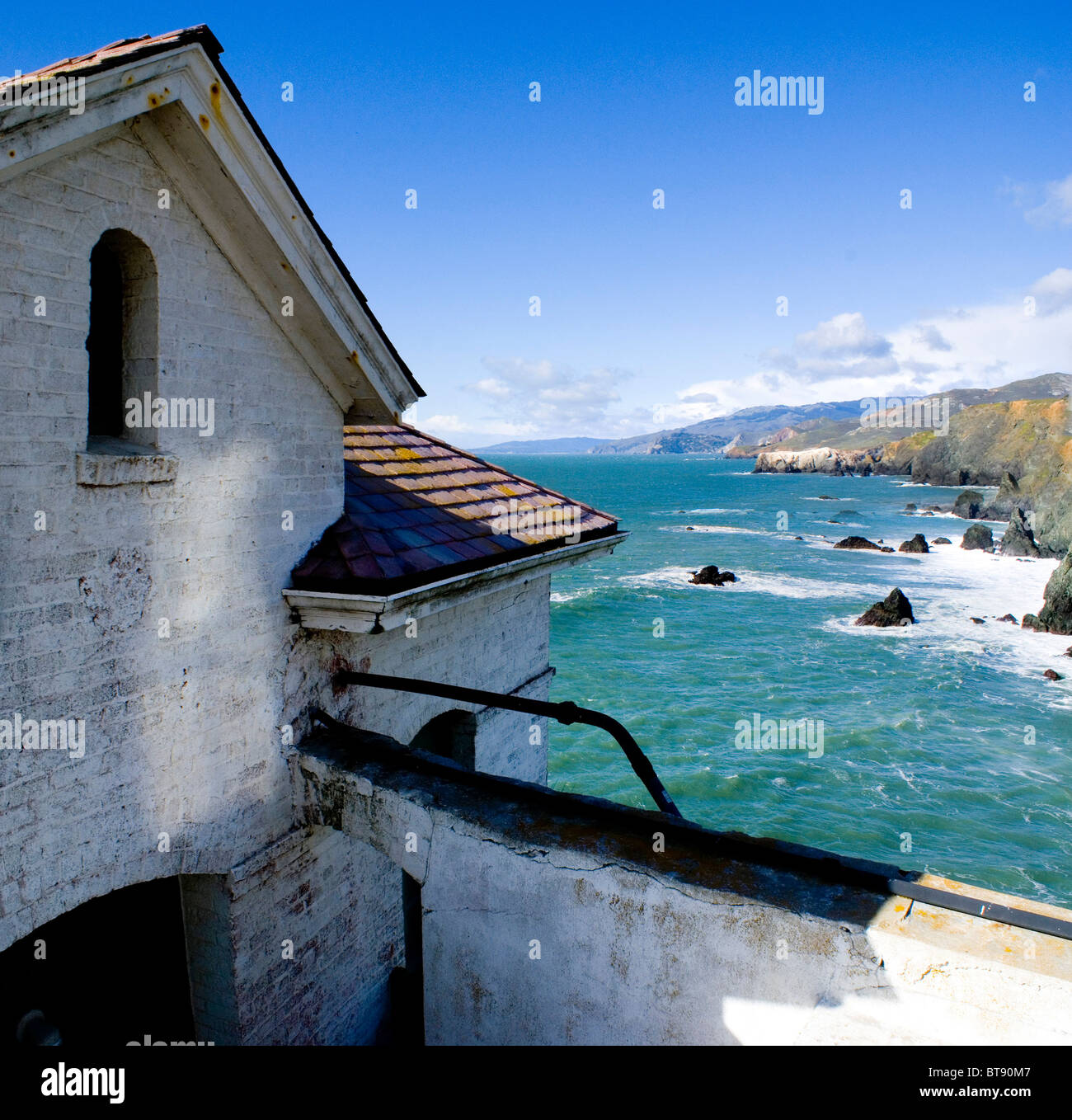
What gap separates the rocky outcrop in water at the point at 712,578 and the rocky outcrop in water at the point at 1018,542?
23.5 metres

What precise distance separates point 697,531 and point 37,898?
249ft

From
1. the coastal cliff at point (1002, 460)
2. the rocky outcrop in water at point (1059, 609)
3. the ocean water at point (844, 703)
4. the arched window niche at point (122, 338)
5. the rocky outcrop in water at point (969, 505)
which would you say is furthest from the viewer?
the rocky outcrop in water at point (969, 505)

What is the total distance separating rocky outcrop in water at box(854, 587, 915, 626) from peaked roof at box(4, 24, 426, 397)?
122 feet

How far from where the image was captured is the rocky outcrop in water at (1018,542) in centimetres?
5844

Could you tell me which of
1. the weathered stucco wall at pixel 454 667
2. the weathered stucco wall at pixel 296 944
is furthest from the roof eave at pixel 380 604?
the weathered stucco wall at pixel 296 944

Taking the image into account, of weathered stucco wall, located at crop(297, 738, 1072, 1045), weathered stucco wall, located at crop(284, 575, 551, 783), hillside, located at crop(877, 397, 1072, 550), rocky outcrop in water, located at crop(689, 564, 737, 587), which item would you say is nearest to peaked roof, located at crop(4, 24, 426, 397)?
weathered stucco wall, located at crop(284, 575, 551, 783)

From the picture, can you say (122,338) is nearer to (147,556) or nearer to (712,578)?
(147,556)

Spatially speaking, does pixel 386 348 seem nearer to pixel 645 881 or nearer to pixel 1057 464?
pixel 645 881

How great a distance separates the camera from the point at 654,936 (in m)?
4.29

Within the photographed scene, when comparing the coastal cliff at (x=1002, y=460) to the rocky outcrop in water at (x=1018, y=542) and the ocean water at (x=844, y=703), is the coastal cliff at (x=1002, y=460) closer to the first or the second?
the rocky outcrop in water at (x=1018, y=542)

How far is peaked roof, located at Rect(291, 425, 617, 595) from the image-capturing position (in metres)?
5.66

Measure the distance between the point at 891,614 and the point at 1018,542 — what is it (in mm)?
28189

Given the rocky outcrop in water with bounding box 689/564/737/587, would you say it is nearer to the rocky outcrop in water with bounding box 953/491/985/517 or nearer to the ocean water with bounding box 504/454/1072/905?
the ocean water with bounding box 504/454/1072/905

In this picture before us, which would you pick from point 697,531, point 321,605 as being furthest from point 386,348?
point 697,531
